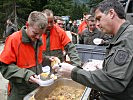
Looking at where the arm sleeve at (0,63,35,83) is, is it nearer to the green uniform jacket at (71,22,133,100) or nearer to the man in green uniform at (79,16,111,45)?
the green uniform jacket at (71,22,133,100)

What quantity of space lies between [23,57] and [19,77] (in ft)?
0.81

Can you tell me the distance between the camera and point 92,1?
41938 millimetres

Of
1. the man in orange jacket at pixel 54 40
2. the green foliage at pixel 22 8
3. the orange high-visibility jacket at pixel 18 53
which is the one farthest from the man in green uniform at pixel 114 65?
the green foliage at pixel 22 8

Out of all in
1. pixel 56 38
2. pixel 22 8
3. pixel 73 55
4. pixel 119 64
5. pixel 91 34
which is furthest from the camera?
pixel 22 8

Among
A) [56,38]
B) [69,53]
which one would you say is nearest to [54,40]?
[56,38]

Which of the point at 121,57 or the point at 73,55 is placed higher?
the point at 121,57

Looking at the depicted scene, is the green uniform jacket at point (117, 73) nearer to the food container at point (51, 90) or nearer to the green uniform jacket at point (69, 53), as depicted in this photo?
the food container at point (51, 90)

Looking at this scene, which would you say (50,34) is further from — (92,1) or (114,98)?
(92,1)

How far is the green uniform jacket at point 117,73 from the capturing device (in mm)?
1676

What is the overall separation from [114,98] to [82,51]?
2658mm

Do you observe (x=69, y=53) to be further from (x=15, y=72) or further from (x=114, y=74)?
(x=114, y=74)

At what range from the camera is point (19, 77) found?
2637 mm

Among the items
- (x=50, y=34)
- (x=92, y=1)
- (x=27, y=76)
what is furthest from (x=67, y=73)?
(x=92, y=1)

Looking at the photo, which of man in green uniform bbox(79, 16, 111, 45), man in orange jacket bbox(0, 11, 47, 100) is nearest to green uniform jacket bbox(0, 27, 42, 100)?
man in orange jacket bbox(0, 11, 47, 100)
